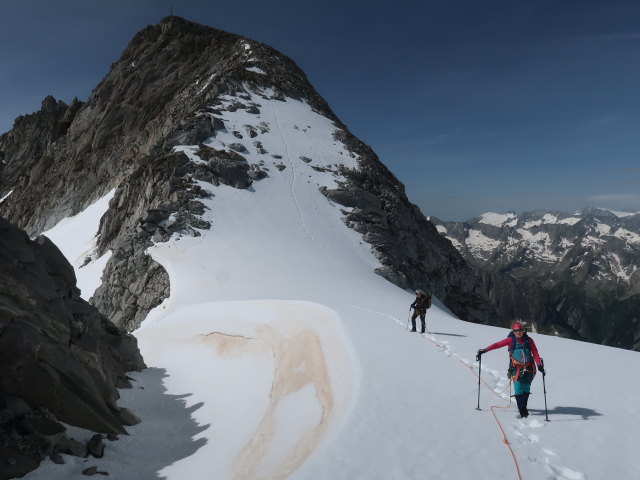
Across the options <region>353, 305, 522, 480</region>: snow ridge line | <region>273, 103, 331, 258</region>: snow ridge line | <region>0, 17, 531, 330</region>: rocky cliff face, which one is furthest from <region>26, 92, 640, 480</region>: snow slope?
<region>273, 103, 331, 258</region>: snow ridge line

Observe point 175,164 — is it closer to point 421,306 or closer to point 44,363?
point 421,306

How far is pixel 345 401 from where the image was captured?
975 cm

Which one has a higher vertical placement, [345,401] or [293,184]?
[293,184]

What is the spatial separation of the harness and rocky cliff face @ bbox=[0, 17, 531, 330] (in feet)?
88.1

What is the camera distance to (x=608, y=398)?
9797mm

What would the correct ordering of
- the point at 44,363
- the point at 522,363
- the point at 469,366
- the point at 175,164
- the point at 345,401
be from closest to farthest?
1. the point at 44,363
2. the point at 522,363
3. the point at 345,401
4. the point at 469,366
5. the point at 175,164

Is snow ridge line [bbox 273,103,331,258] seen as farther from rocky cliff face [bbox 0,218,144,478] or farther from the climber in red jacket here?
the climber in red jacket

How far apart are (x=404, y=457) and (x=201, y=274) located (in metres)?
26.9

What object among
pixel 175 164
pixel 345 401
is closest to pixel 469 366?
pixel 345 401

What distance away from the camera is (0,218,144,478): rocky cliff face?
774cm

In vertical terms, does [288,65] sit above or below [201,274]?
above

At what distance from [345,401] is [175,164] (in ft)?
137

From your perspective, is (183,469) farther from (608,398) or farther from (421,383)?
(608,398)

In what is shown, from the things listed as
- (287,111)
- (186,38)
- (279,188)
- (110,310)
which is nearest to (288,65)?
(186,38)
